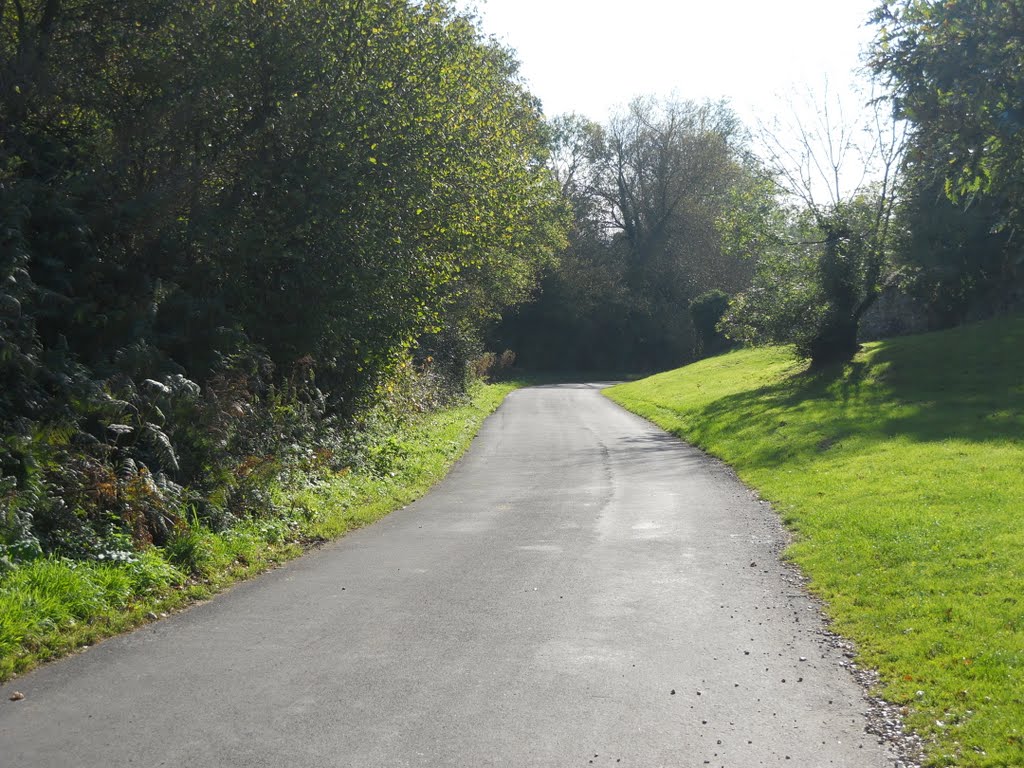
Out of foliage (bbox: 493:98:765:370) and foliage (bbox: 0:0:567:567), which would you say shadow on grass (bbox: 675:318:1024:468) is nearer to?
foliage (bbox: 0:0:567:567)

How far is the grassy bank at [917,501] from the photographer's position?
623cm

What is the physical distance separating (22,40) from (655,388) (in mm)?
32937

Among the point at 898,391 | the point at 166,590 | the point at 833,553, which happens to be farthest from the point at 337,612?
the point at 898,391

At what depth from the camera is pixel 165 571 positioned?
8742mm

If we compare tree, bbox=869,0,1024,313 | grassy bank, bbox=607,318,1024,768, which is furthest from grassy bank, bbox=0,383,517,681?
tree, bbox=869,0,1024,313

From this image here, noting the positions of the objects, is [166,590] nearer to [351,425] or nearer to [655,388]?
[351,425]

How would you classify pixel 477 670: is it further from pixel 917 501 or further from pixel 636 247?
pixel 636 247

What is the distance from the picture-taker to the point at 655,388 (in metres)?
43.4

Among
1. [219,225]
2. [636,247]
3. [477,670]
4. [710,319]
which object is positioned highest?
[636,247]

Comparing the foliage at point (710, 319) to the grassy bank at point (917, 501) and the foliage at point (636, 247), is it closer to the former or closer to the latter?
the foliage at point (636, 247)

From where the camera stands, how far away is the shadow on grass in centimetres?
2019

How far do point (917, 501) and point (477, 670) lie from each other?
8.66m

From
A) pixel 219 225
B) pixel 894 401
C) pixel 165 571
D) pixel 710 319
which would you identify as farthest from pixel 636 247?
pixel 165 571

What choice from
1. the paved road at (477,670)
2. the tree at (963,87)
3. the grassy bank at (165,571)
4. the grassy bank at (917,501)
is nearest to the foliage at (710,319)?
the grassy bank at (917,501)
